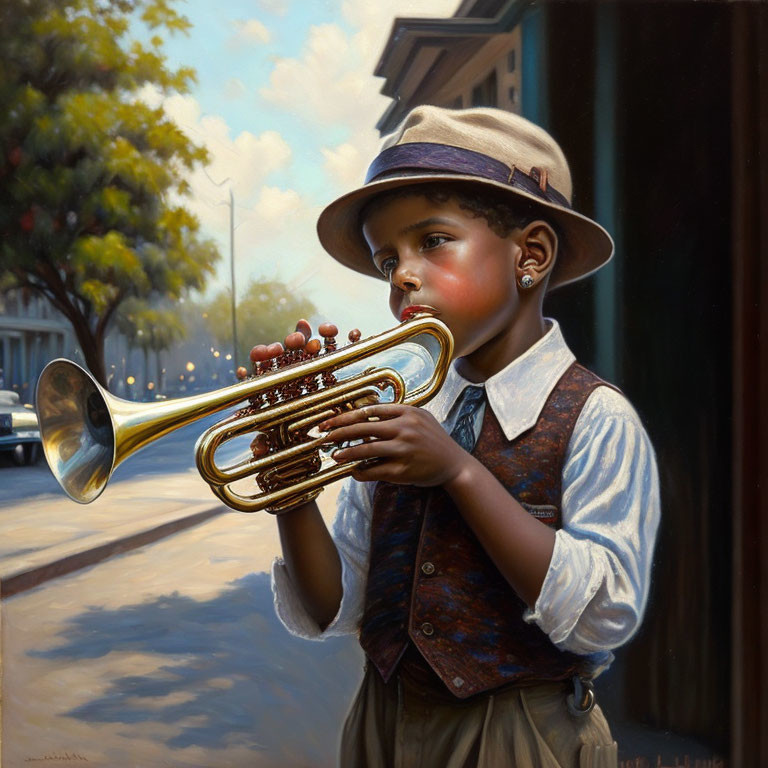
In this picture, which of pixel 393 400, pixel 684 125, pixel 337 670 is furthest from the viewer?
pixel 684 125

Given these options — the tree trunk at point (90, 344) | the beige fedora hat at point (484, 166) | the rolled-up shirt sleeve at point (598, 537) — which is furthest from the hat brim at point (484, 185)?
the tree trunk at point (90, 344)

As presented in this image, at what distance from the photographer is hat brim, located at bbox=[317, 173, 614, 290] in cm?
173

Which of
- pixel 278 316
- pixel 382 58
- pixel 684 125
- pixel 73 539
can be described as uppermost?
pixel 382 58

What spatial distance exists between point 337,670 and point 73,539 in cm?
71

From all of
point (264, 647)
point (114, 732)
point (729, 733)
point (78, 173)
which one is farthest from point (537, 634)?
point (78, 173)

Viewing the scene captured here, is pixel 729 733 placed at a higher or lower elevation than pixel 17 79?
lower

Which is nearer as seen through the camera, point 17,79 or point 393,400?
point 393,400

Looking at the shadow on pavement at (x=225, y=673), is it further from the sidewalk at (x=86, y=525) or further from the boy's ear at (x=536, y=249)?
the boy's ear at (x=536, y=249)

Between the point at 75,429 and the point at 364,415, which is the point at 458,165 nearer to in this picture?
the point at 364,415

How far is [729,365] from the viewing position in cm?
219

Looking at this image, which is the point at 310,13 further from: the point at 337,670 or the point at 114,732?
the point at 114,732

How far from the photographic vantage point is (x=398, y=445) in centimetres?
155

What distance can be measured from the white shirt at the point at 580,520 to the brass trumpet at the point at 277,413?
0.61ft

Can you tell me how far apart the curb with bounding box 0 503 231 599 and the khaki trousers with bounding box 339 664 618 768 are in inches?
23.9
